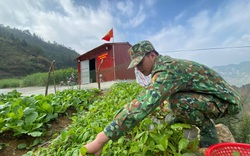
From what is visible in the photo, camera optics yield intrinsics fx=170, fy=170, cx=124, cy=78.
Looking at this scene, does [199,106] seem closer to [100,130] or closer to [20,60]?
[100,130]

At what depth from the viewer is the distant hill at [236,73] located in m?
3.36

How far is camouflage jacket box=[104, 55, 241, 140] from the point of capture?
1.07m

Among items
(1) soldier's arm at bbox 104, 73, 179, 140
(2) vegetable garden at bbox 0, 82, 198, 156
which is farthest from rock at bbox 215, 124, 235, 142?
(1) soldier's arm at bbox 104, 73, 179, 140

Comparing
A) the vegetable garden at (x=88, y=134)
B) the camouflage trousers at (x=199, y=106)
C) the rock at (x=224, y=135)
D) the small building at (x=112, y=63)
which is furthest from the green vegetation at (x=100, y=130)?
the small building at (x=112, y=63)

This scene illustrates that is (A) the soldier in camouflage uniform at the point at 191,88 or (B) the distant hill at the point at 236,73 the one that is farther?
(B) the distant hill at the point at 236,73

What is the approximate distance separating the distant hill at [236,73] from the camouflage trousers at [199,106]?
7.19ft

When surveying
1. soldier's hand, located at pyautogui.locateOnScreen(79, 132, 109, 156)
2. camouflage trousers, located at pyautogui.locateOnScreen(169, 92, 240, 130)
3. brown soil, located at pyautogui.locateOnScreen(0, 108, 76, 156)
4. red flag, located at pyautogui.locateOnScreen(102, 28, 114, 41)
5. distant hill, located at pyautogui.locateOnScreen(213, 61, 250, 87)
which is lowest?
brown soil, located at pyautogui.locateOnScreen(0, 108, 76, 156)

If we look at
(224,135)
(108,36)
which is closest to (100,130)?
(224,135)

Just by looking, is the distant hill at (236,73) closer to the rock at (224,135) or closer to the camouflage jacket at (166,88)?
the rock at (224,135)

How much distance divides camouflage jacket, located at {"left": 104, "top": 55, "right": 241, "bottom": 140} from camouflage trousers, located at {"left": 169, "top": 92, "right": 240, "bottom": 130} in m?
0.04

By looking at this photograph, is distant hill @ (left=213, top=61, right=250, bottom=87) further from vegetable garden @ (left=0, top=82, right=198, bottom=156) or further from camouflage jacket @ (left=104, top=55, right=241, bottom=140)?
camouflage jacket @ (left=104, top=55, right=241, bottom=140)

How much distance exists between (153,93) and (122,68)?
11467 mm

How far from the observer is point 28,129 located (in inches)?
99.2

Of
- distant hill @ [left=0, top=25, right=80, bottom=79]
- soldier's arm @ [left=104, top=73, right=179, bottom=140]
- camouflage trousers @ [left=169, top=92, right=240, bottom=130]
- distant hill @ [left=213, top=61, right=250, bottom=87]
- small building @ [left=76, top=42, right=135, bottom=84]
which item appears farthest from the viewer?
distant hill @ [left=0, top=25, right=80, bottom=79]
